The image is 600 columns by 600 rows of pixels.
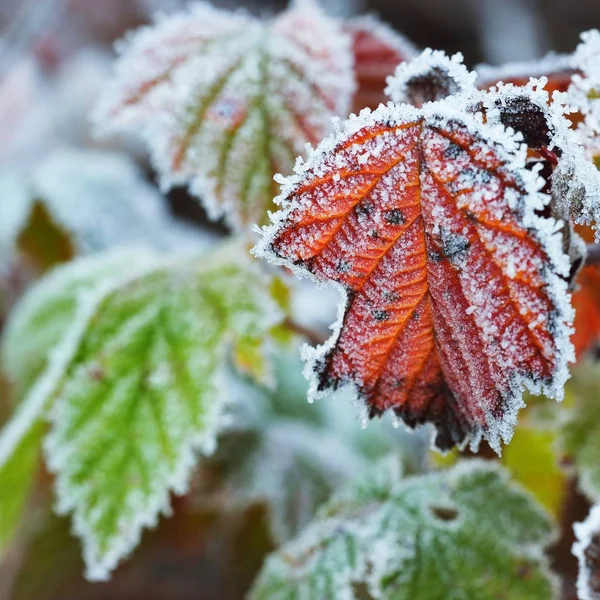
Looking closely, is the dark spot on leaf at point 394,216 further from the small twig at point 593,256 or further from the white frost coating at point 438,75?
the small twig at point 593,256

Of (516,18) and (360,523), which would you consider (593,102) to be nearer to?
(360,523)

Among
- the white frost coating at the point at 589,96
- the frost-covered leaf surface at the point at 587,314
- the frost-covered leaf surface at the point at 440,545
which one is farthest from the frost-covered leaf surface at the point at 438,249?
the frost-covered leaf surface at the point at 587,314

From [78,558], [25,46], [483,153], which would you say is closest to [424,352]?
[483,153]

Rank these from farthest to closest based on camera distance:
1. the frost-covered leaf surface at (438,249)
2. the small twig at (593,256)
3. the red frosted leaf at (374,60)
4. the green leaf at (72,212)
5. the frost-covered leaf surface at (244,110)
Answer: the green leaf at (72,212), the red frosted leaf at (374,60), the frost-covered leaf surface at (244,110), the small twig at (593,256), the frost-covered leaf surface at (438,249)

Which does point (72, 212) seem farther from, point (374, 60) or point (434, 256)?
point (434, 256)

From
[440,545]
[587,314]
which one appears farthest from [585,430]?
[440,545]
